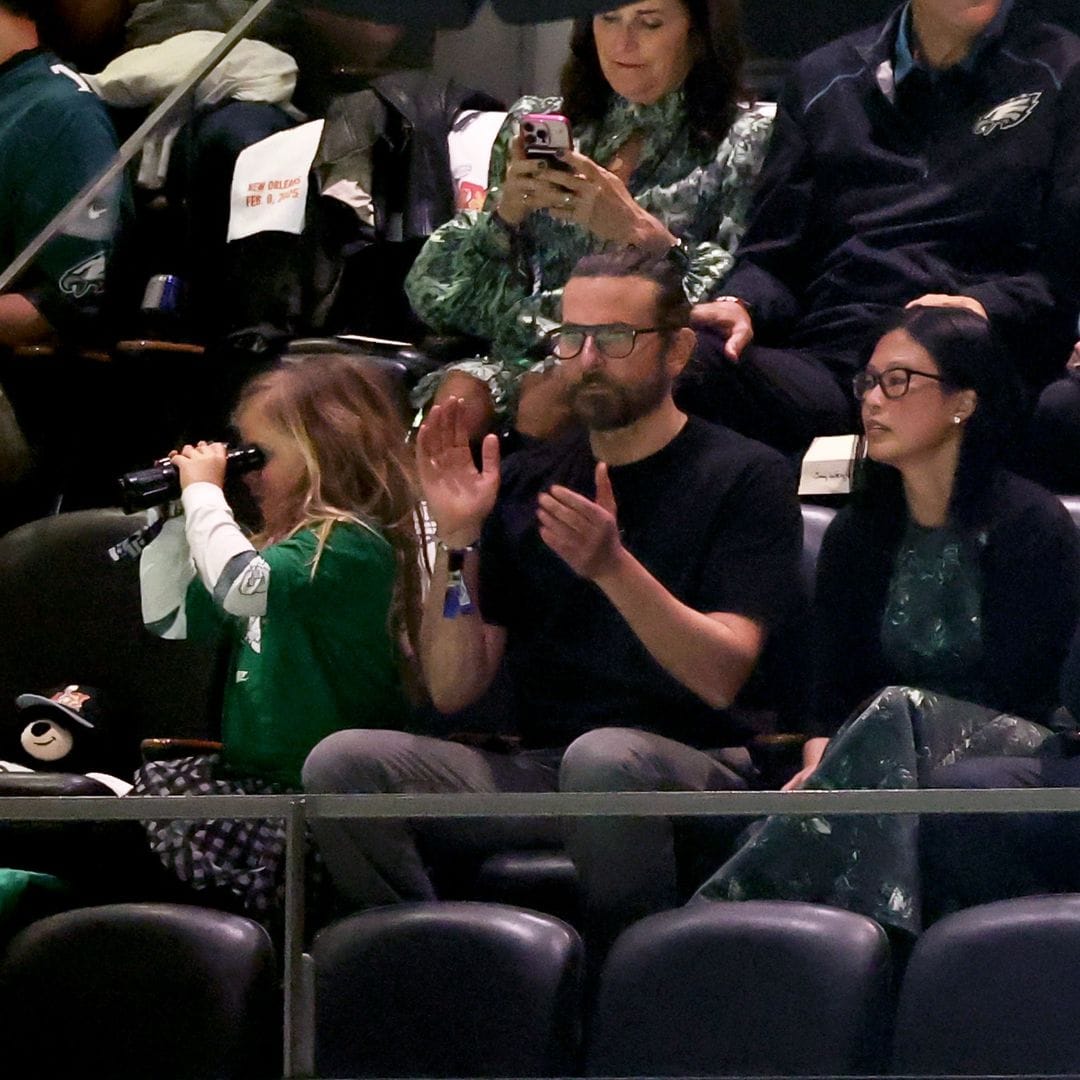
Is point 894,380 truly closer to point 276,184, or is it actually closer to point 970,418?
point 970,418

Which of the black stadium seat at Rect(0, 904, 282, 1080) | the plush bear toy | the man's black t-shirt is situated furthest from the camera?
the plush bear toy

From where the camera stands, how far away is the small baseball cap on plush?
197cm

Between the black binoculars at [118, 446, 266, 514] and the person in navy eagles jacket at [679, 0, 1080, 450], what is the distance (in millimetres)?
468

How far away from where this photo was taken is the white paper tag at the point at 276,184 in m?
1.96

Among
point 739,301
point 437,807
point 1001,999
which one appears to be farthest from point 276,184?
point 1001,999

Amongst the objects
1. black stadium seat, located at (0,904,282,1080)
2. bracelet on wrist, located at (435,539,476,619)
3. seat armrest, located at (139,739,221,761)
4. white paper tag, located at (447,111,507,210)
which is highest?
white paper tag, located at (447,111,507,210)

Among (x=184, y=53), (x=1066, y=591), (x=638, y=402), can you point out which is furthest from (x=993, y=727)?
(x=184, y=53)

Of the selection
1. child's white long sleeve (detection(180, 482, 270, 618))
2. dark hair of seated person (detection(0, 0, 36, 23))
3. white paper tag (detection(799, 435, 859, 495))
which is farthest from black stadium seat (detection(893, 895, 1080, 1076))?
dark hair of seated person (detection(0, 0, 36, 23))

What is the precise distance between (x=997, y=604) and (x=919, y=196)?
0.44 m

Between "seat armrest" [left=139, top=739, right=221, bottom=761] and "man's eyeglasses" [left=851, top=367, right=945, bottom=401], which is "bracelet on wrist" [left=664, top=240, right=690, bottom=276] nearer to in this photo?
"man's eyeglasses" [left=851, top=367, right=945, bottom=401]

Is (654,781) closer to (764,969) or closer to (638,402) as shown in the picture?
(764,969)

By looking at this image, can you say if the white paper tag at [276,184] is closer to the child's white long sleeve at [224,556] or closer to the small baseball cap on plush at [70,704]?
the child's white long sleeve at [224,556]

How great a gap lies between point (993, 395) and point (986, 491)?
95 mm

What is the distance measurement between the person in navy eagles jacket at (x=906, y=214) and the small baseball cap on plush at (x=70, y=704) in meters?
0.75
